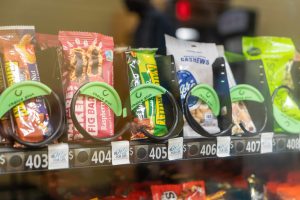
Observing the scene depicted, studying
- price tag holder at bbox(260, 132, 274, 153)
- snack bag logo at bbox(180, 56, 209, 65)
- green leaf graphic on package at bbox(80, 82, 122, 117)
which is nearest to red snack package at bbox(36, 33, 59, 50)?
green leaf graphic on package at bbox(80, 82, 122, 117)

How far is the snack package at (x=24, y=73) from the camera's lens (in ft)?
3.15

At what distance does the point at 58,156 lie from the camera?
3.16 ft

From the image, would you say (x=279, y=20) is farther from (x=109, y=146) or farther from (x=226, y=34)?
(x=109, y=146)

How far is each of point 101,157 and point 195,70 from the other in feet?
1.41

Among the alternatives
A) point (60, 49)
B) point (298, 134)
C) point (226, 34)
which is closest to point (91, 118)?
point (60, 49)

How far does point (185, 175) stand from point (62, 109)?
0.62m

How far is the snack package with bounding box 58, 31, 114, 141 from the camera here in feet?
3.43

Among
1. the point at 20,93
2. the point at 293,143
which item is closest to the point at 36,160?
the point at 20,93

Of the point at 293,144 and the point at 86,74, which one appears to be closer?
the point at 86,74

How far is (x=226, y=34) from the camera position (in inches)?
82.4

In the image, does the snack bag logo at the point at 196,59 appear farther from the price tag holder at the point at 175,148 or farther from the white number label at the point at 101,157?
the white number label at the point at 101,157

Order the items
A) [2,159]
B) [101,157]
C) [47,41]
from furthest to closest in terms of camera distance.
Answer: [47,41] → [101,157] → [2,159]

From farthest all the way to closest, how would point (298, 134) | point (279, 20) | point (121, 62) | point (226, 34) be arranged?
point (226, 34)
point (279, 20)
point (298, 134)
point (121, 62)

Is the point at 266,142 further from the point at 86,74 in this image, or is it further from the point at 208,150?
the point at 86,74
